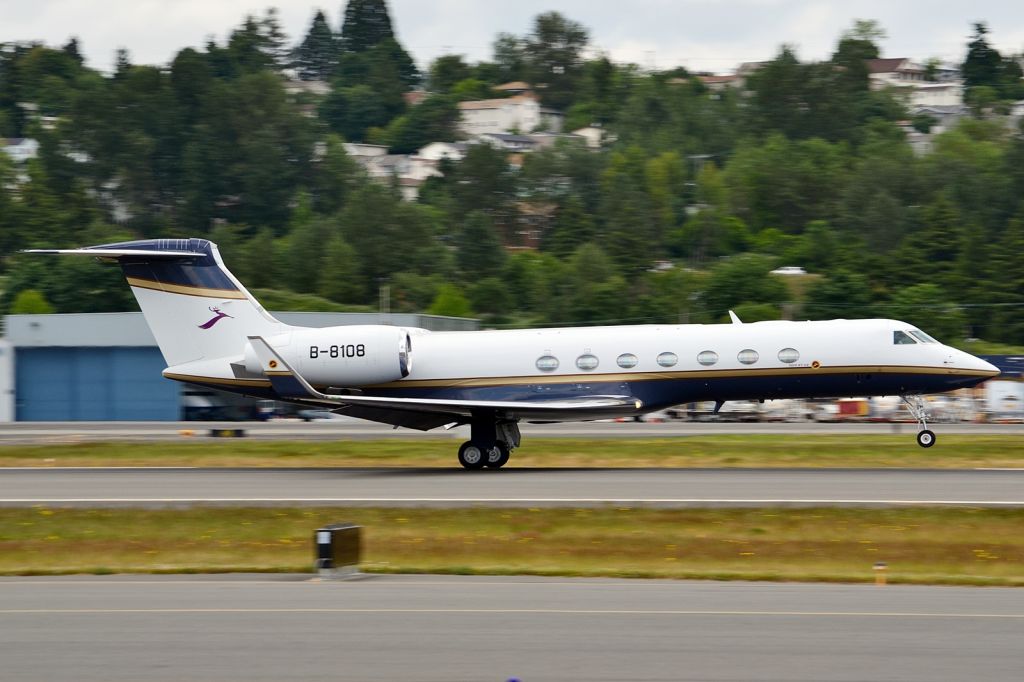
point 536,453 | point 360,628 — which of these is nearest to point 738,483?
point 536,453

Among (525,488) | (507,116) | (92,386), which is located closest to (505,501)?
(525,488)

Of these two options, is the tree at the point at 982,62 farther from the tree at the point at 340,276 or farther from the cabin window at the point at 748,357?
the cabin window at the point at 748,357

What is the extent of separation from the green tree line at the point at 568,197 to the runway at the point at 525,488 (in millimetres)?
36348

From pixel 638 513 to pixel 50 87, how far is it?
522 feet

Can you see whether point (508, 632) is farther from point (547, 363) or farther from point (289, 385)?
point (547, 363)

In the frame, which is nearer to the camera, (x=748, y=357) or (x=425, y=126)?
(x=748, y=357)

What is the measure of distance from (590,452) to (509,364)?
521cm

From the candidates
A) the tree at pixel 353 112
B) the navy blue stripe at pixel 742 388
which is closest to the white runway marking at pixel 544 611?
the navy blue stripe at pixel 742 388

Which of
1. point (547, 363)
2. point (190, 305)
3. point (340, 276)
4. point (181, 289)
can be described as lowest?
point (547, 363)

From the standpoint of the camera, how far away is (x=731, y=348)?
2628 centimetres

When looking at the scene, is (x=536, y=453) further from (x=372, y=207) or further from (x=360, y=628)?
(x=372, y=207)

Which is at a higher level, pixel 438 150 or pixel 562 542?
pixel 438 150

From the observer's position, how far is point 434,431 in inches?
1651

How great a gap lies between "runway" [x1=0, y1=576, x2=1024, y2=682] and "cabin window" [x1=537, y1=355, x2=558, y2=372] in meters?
12.5
